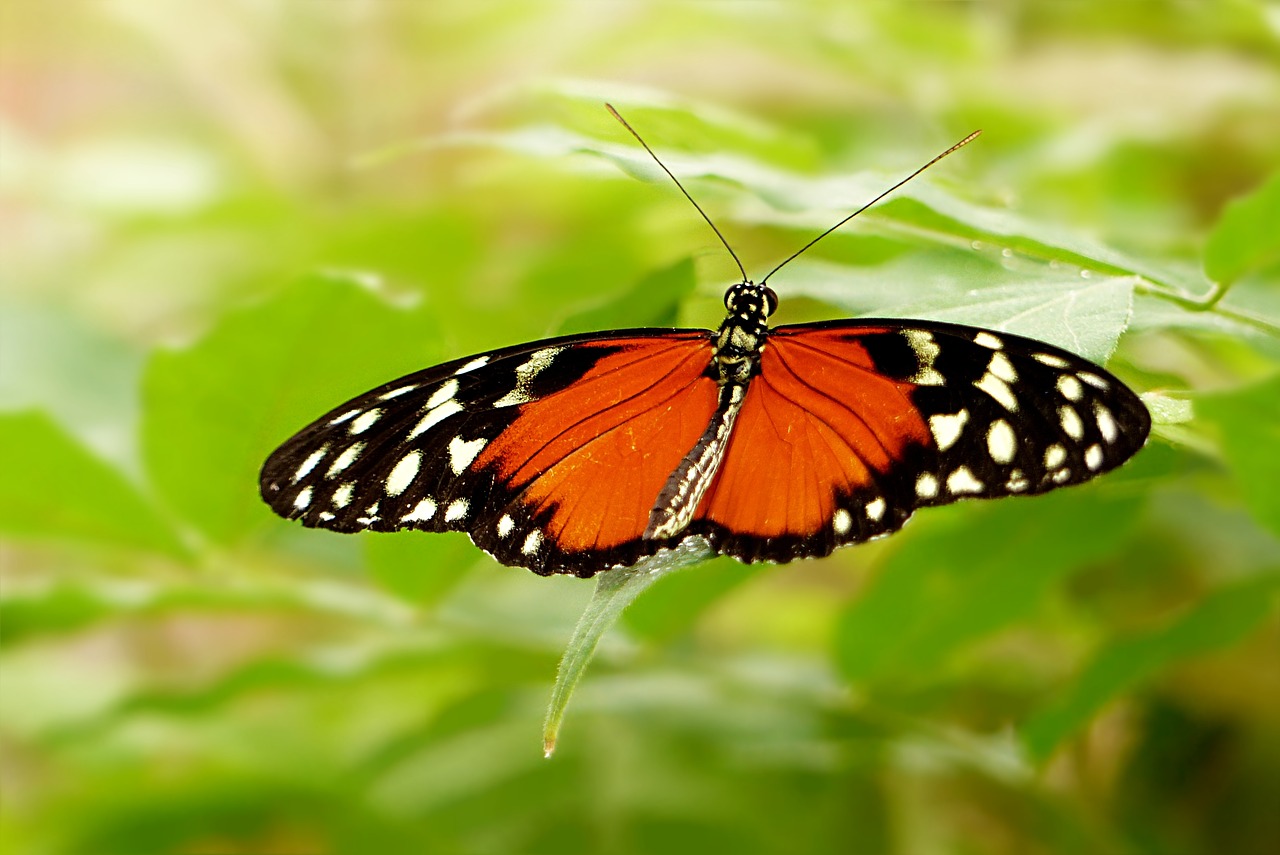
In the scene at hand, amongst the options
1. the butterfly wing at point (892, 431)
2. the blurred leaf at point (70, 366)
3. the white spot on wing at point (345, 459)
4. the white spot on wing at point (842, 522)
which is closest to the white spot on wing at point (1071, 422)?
the butterfly wing at point (892, 431)

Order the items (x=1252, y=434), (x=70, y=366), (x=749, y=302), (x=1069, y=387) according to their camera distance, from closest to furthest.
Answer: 1. (x=1252, y=434)
2. (x=1069, y=387)
3. (x=749, y=302)
4. (x=70, y=366)

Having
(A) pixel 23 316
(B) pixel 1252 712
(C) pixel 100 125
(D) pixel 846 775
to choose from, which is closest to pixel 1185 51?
(B) pixel 1252 712

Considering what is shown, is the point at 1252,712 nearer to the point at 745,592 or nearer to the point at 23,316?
the point at 745,592

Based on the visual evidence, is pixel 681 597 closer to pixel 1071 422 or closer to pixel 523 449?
pixel 523 449

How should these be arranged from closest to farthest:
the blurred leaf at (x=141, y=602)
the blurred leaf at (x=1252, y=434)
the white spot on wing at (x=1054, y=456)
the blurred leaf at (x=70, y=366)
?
the blurred leaf at (x=1252, y=434)
the white spot on wing at (x=1054, y=456)
the blurred leaf at (x=141, y=602)
the blurred leaf at (x=70, y=366)

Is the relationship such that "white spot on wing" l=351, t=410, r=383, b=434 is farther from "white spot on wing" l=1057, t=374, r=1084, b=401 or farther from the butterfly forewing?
"white spot on wing" l=1057, t=374, r=1084, b=401

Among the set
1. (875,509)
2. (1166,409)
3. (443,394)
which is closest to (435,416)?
(443,394)

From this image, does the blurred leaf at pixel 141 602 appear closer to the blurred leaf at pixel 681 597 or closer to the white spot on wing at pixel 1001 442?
the blurred leaf at pixel 681 597
